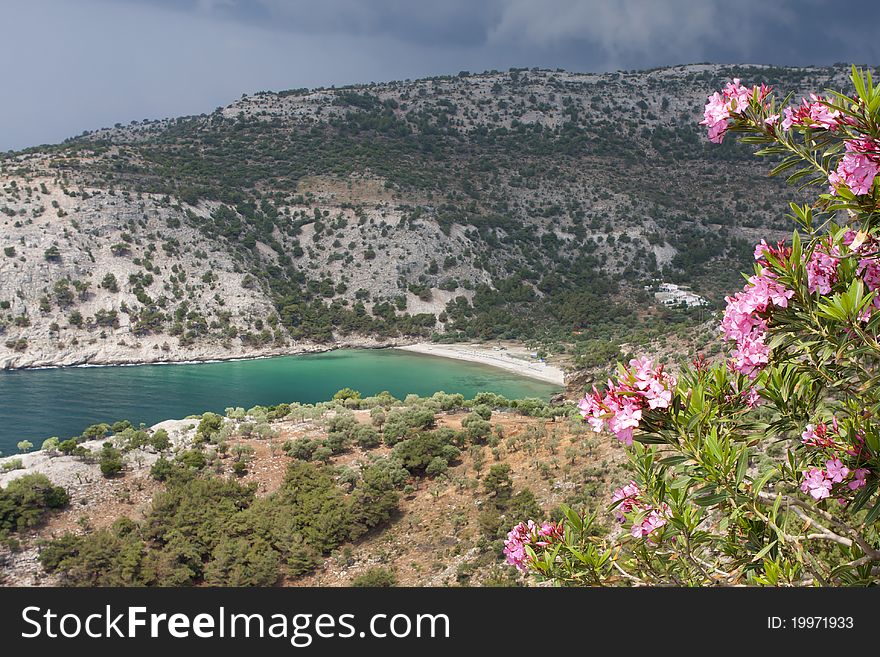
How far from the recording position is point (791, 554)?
3119 mm

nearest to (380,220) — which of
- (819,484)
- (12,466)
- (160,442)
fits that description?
(160,442)

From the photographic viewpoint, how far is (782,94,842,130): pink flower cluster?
109 inches

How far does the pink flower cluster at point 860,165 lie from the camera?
2.48 metres

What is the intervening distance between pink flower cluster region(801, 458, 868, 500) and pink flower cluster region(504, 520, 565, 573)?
1381 mm

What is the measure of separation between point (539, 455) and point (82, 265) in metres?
55.5

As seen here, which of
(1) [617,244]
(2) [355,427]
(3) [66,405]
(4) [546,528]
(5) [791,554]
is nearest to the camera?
(5) [791,554]

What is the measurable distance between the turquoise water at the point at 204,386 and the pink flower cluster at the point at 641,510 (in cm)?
3424

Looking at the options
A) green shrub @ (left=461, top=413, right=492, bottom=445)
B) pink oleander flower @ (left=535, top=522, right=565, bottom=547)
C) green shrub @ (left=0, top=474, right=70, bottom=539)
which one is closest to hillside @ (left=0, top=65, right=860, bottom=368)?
green shrub @ (left=461, top=413, right=492, bottom=445)

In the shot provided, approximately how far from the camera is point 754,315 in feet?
8.91

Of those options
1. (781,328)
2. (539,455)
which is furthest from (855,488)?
(539,455)

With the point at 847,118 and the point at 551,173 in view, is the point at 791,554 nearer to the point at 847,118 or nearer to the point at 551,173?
the point at 847,118

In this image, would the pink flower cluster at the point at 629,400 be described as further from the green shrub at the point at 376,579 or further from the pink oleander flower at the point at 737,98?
the green shrub at the point at 376,579

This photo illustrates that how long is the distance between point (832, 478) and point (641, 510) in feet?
3.35

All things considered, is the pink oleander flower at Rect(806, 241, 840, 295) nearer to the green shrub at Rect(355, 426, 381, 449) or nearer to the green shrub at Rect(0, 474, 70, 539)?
the green shrub at Rect(0, 474, 70, 539)
